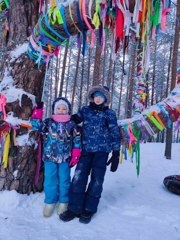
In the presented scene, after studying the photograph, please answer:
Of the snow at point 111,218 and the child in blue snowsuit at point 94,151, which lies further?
the child in blue snowsuit at point 94,151

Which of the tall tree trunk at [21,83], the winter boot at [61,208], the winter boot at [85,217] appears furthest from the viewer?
the tall tree trunk at [21,83]

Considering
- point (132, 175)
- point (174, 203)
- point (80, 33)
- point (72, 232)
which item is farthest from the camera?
point (132, 175)

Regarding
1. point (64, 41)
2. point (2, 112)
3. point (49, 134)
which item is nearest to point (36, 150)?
point (49, 134)

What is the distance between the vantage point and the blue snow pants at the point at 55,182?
9.77 feet

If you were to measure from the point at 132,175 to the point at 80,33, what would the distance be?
2.87 meters

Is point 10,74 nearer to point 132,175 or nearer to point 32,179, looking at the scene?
point 32,179

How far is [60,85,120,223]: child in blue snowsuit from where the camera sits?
9.62ft

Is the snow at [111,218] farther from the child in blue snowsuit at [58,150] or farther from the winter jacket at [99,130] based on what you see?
the winter jacket at [99,130]

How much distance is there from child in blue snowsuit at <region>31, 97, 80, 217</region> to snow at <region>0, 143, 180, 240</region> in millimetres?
240

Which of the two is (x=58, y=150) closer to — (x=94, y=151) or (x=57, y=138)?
(x=57, y=138)

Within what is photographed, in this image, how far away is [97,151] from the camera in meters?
3.00

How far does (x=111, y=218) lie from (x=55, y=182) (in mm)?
818

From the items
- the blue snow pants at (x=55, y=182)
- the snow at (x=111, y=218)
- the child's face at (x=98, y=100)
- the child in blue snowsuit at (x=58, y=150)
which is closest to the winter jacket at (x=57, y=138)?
the child in blue snowsuit at (x=58, y=150)

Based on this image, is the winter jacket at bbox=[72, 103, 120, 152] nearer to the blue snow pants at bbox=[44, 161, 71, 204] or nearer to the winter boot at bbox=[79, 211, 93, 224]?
the blue snow pants at bbox=[44, 161, 71, 204]
